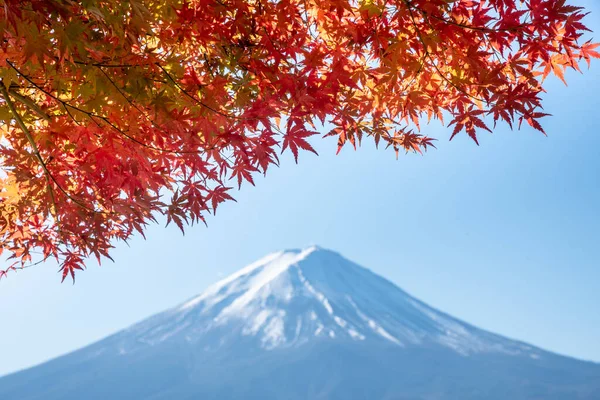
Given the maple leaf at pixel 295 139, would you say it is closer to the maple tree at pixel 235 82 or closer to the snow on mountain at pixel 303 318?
the maple tree at pixel 235 82

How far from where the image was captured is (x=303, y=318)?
80062mm

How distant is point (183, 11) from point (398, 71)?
31.5 inches

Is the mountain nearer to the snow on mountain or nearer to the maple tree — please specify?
the snow on mountain

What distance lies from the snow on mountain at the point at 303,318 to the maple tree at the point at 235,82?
76.1m

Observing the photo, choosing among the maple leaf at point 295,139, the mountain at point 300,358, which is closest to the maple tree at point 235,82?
the maple leaf at point 295,139

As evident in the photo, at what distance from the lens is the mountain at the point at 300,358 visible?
2625 inches

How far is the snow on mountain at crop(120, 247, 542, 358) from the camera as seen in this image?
7762 cm

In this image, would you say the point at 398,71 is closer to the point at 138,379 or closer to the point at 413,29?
the point at 413,29

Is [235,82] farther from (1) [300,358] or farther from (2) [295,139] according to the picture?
(1) [300,358]

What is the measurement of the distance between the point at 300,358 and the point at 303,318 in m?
8.53

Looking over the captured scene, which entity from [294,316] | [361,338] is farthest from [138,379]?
[361,338]

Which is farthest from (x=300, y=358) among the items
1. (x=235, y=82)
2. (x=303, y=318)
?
(x=235, y=82)

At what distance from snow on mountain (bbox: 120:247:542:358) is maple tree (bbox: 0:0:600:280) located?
250 feet

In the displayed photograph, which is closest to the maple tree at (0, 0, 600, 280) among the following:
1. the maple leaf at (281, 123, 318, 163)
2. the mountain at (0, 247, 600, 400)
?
the maple leaf at (281, 123, 318, 163)
